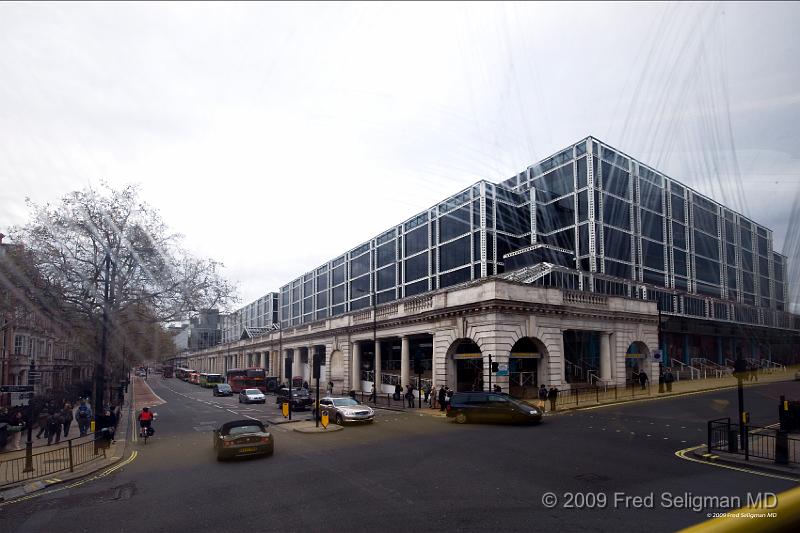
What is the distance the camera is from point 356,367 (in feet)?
164

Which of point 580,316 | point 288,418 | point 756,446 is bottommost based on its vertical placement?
point 288,418

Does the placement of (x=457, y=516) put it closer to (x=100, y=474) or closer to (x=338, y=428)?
(x=100, y=474)

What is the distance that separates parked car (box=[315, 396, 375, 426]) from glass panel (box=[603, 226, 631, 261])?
36.8 metres

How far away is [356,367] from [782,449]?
4029 cm

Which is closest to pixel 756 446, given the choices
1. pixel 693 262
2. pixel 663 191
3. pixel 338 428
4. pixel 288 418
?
pixel 338 428

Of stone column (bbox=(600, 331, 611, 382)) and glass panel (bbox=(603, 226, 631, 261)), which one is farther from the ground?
glass panel (bbox=(603, 226, 631, 261))

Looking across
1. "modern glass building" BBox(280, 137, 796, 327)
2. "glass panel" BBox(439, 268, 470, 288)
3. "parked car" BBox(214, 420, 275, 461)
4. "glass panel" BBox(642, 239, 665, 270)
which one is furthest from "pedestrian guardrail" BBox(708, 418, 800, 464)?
"glass panel" BBox(642, 239, 665, 270)

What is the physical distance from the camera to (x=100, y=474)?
15.6m

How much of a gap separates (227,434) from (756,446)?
16.3 meters

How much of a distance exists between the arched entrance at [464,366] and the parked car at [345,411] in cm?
1107

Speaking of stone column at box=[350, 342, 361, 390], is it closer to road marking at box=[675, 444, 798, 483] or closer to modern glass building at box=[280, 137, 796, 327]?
modern glass building at box=[280, 137, 796, 327]

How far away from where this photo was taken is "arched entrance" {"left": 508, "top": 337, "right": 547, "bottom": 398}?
34.6m

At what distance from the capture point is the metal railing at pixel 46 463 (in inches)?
601

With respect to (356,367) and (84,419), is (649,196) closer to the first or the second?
(356,367)
